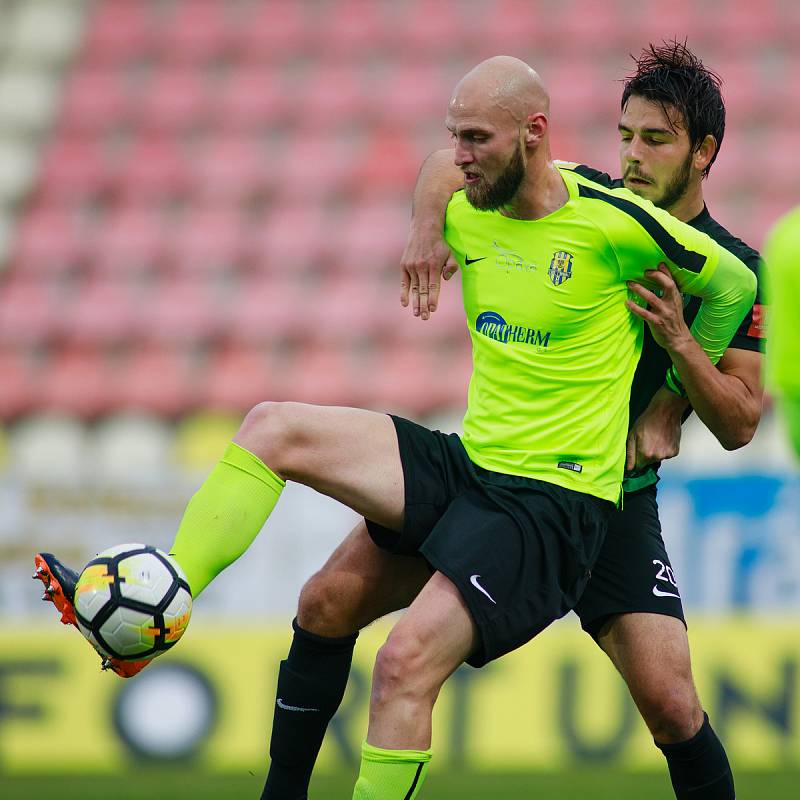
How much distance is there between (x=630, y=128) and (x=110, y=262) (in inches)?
246

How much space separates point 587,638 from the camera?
662cm

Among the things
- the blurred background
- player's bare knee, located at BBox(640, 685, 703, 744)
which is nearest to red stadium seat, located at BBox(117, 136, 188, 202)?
the blurred background

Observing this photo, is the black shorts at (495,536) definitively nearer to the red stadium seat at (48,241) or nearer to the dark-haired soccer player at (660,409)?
the dark-haired soccer player at (660,409)

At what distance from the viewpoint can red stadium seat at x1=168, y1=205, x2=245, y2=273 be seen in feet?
31.6

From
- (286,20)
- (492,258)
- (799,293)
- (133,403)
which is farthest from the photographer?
(286,20)

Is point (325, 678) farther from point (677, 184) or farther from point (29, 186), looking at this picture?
point (29, 186)

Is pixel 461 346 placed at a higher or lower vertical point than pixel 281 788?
higher

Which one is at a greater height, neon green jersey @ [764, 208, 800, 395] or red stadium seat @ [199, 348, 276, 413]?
red stadium seat @ [199, 348, 276, 413]

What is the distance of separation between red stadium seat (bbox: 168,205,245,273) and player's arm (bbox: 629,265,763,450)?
19.4 feet

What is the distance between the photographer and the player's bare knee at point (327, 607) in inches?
157

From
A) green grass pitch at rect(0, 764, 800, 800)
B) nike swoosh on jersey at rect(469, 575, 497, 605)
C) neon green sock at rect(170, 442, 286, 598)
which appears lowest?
green grass pitch at rect(0, 764, 800, 800)

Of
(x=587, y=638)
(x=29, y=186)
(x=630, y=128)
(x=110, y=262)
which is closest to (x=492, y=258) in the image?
(x=630, y=128)

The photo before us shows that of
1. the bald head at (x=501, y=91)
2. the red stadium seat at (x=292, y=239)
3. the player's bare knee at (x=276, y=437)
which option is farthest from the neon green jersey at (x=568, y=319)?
the red stadium seat at (x=292, y=239)

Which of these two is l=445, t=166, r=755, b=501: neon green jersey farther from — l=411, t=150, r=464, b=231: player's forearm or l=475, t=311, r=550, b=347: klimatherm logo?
l=411, t=150, r=464, b=231: player's forearm
